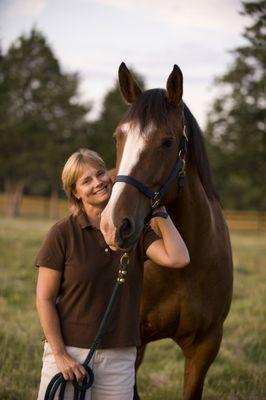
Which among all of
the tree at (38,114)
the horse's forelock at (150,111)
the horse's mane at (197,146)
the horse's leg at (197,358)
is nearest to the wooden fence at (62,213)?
the tree at (38,114)

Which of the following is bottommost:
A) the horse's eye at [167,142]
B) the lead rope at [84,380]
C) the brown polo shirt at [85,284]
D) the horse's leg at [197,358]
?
the horse's leg at [197,358]

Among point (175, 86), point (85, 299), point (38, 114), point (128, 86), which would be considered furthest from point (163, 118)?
point (38, 114)

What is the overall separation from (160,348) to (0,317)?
6.56 feet

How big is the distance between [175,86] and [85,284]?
1.15 meters

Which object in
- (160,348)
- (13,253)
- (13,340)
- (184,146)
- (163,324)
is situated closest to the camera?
(184,146)

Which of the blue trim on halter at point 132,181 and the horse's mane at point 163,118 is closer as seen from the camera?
the blue trim on halter at point 132,181

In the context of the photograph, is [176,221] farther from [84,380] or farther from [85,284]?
[84,380]

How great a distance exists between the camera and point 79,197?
2826 millimetres

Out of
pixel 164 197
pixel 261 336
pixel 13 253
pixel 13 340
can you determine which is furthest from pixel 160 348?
pixel 13 253

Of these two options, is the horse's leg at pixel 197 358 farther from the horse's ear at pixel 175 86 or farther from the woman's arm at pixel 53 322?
the horse's ear at pixel 175 86

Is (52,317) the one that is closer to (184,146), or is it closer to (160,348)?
(184,146)

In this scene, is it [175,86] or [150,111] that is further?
[175,86]

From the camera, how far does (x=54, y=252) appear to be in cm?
264

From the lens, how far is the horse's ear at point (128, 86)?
306 cm
